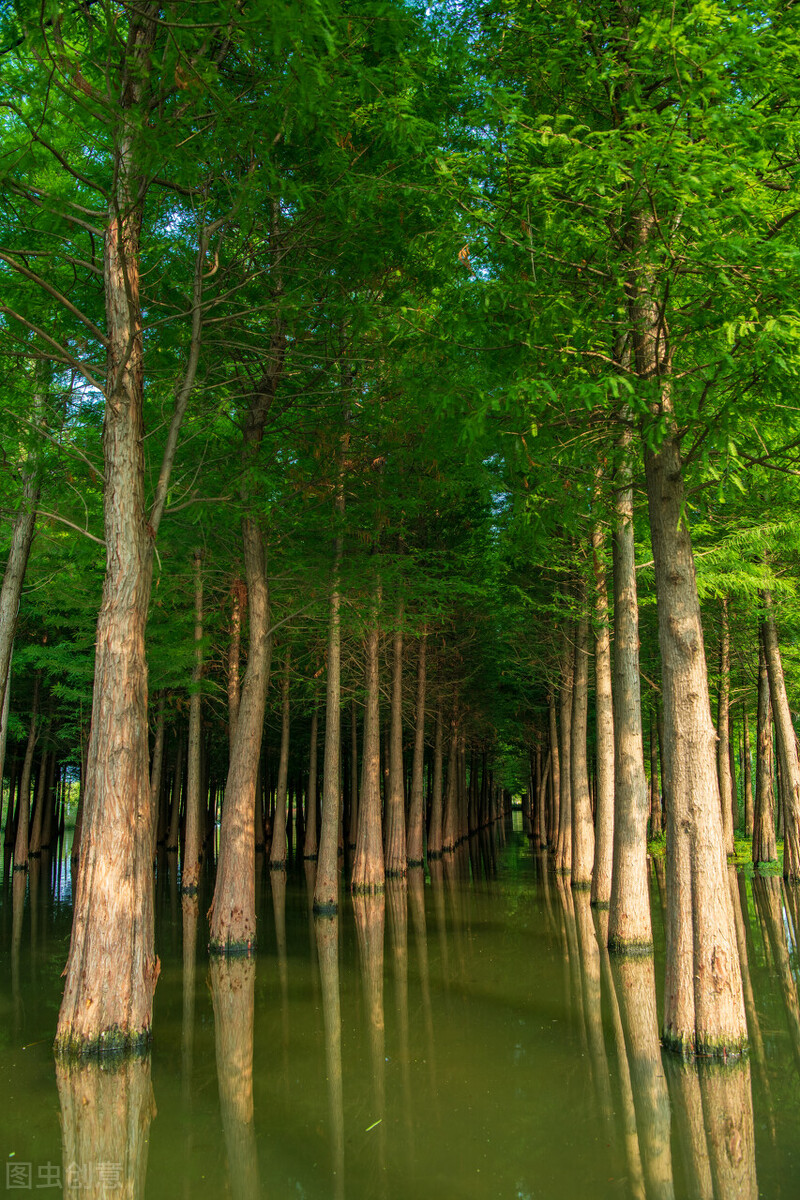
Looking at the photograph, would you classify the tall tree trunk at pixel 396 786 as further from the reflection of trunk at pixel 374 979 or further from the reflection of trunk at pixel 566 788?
the reflection of trunk at pixel 566 788

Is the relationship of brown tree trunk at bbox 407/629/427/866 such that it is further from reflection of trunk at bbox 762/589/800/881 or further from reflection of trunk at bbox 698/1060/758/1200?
reflection of trunk at bbox 698/1060/758/1200

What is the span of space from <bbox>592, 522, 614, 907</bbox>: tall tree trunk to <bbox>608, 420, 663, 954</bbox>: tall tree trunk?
1.46 m

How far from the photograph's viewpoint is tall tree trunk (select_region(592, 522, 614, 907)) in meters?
14.4

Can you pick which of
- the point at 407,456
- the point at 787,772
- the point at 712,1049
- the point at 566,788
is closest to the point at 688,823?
the point at 712,1049

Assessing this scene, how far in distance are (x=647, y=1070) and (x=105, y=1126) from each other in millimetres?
3967

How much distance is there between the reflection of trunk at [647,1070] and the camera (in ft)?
15.4

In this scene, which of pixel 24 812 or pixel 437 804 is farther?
pixel 437 804

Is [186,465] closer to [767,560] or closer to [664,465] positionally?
[664,465]

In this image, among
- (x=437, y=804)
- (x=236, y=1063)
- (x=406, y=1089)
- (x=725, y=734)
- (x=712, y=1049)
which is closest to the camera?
(x=406, y=1089)

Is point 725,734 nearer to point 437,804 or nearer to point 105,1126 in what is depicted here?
point 437,804

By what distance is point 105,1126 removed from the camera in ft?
17.8

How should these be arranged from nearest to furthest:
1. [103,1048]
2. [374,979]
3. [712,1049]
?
[712,1049] < [103,1048] < [374,979]

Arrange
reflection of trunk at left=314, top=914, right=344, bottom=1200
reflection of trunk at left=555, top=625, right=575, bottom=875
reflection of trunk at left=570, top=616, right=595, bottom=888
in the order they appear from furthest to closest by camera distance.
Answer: reflection of trunk at left=555, top=625, right=575, bottom=875
reflection of trunk at left=570, top=616, right=595, bottom=888
reflection of trunk at left=314, top=914, right=344, bottom=1200

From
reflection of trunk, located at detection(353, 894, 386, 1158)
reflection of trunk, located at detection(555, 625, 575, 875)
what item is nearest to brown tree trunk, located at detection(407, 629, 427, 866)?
reflection of trunk, located at detection(555, 625, 575, 875)
